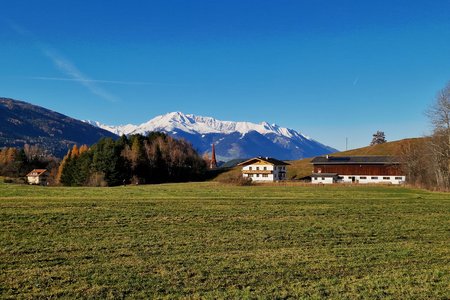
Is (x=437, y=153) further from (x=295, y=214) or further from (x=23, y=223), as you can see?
(x=23, y=223)

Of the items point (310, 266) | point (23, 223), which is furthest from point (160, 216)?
point (310, 266)

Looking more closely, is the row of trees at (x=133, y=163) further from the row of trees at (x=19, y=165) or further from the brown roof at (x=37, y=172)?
the row of trees at (x=19, y=165)

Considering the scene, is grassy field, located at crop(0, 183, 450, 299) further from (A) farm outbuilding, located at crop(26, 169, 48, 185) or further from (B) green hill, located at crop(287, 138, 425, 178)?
(A) farm outbuilding, located at crop(26, 169, 48, 185)

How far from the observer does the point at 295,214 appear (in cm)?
3059

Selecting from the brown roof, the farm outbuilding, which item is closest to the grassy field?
the farm outbuilding

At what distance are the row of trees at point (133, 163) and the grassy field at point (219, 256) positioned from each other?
75.1 meters

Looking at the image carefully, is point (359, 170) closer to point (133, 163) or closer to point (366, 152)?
point (366, 152)

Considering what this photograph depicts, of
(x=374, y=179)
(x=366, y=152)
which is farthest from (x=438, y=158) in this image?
(x=366, y=152)

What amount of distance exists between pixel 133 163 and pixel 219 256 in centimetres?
9790

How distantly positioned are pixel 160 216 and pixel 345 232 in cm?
1199

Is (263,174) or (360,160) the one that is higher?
(360,160)

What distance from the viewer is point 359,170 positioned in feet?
403

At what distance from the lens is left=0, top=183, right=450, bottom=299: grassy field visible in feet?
39.0

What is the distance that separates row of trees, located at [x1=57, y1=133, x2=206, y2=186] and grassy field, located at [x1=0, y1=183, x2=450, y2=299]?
75.1 m
